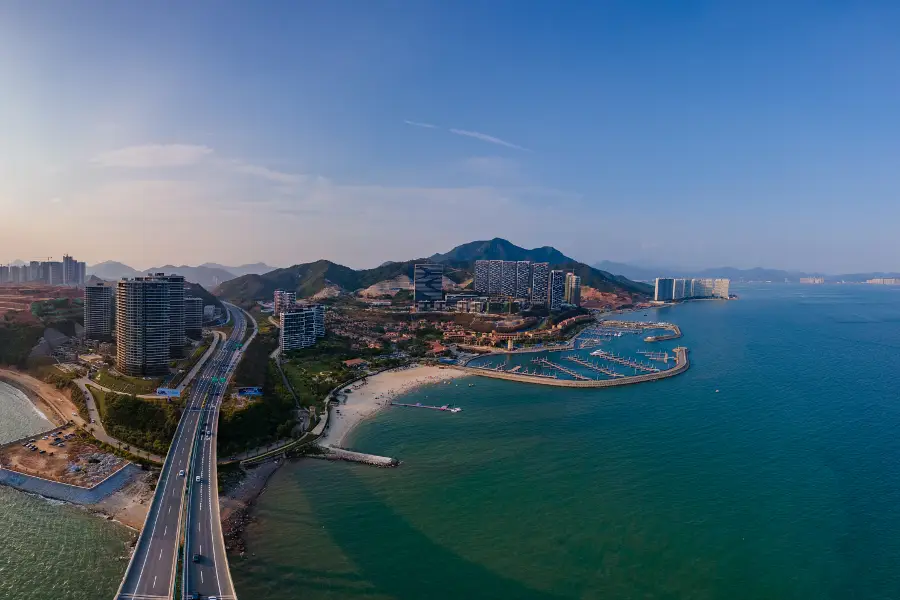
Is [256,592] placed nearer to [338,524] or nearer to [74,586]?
[338,524]

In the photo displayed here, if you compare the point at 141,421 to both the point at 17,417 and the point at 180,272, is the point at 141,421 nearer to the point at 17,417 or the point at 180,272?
the point at 17,417

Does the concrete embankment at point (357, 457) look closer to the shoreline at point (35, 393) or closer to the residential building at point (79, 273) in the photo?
the shoreline at point (35, 393)

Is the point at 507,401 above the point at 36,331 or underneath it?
underneath

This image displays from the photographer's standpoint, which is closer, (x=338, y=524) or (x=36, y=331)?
(x=338, y=524)

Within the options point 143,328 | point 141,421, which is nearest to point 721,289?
point 143,328

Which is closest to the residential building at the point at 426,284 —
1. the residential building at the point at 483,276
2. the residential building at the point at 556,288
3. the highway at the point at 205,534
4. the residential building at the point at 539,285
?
the residential building at the point at 483,276

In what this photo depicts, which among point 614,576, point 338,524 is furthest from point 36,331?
point 614,576
